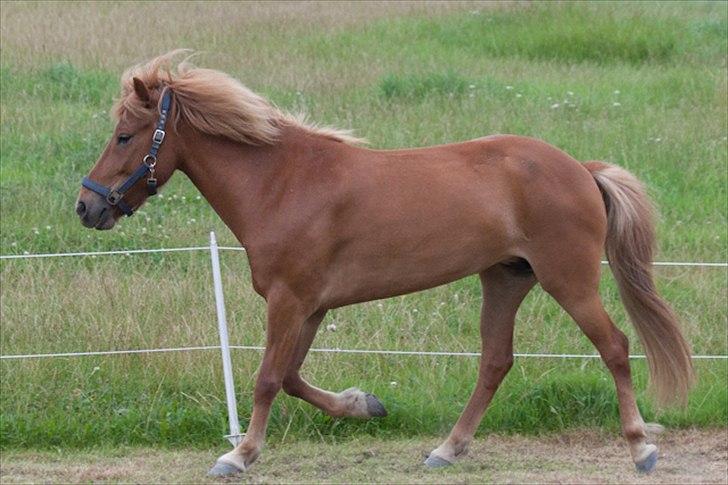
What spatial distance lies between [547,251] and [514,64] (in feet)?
31.4

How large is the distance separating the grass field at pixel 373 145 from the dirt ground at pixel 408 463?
0.57 feet

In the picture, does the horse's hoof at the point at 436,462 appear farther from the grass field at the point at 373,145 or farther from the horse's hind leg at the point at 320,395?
the grass field at the point at 373,145

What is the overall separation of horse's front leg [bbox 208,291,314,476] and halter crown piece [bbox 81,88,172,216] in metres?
0.84

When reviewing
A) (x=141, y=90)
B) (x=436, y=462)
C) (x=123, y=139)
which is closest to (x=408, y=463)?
A: (x=436, y=462)

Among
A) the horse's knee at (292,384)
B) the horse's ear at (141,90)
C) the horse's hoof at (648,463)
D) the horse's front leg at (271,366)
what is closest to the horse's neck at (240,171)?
the horse's ear at (141,90)

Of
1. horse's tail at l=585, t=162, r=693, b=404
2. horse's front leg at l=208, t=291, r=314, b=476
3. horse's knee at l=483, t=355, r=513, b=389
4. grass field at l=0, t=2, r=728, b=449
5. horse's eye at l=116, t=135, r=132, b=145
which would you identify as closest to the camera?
horse's front leg at l=208, t=291, r=314, b=476

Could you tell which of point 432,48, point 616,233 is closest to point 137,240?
point 616,233

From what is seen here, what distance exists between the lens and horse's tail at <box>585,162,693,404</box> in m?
6.20

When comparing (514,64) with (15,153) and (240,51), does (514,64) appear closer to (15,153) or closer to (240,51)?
(240,51)

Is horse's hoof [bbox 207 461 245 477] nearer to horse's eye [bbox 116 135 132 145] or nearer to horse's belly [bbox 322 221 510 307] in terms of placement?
horse's belly [bbox 322 221 510 307]

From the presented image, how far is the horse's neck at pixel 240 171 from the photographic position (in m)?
5.90

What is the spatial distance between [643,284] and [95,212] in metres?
2.78

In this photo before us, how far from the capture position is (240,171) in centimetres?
595

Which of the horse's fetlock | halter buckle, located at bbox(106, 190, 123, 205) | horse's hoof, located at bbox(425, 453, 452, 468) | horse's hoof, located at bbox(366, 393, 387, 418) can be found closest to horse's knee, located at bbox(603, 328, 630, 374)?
the horse's fetlock
